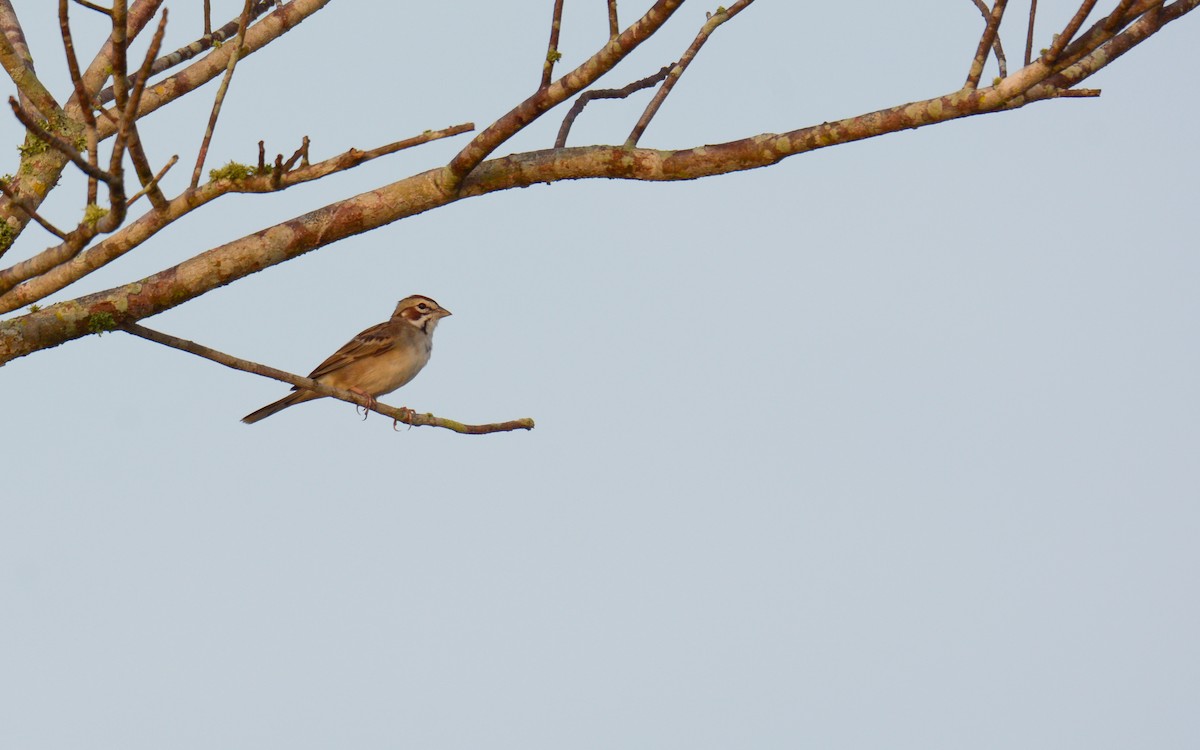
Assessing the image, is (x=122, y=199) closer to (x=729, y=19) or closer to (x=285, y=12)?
(x=729, y=19)

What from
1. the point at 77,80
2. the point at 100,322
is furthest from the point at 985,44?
the point at 100,322

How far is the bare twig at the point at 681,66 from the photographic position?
5.95 meters

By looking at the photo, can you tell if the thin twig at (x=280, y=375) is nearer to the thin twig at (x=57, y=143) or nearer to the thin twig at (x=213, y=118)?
the thin twig at (x=213, y=118)

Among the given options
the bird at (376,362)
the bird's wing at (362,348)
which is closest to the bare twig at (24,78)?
the bird at (376,362)

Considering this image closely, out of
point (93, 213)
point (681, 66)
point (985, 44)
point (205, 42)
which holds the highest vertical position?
point (205, 42)

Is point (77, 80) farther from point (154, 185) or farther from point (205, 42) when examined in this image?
point (205, 42)

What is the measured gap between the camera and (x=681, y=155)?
5824 millimetres

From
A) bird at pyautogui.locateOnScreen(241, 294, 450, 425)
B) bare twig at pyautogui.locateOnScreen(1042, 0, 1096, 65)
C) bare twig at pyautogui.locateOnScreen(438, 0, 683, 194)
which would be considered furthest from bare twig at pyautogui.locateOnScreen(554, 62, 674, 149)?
bird at pyautogui.locateOnScreen(241, 294, 450, 425)

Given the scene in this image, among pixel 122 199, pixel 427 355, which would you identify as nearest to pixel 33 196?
pixel 122 199

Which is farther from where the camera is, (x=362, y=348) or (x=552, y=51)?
(x=362, y=348)

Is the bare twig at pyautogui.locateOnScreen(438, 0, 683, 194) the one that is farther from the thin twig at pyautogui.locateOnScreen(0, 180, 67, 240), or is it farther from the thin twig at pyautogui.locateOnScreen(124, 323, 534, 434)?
the thin twig at pyautogui.locateOnScreen(0, 180, 67, 240)

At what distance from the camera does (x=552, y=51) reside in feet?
18.2

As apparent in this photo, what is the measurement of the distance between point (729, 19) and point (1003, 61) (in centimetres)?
121

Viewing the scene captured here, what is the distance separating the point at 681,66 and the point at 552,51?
86cm
